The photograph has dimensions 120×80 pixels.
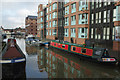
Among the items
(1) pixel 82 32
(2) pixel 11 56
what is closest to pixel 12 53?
(2) pixel 11 56

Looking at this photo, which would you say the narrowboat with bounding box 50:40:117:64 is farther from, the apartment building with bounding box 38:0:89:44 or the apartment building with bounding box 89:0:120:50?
the apartment building with bounding box 38:0:89:44

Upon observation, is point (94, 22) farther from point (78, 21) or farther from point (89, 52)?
point (89, 52)

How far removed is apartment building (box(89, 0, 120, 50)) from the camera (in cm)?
1836

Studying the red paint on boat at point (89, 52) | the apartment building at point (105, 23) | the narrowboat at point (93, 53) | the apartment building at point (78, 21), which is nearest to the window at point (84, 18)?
the apartment building at point (78, 21)

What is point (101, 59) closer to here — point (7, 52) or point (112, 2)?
point (7, 52)

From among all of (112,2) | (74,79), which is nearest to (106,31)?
(112,2)

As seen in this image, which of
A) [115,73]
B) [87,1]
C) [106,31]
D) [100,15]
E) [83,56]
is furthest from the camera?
[87,1]

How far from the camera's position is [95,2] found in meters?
24.0

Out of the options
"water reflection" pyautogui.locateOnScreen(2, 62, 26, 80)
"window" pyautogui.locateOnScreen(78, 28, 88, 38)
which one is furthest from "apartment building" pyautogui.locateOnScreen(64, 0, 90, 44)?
"water reflection" pyautogui.locateOnScreen(2, 62, 26, 80)

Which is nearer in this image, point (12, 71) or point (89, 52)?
point (12, 71)

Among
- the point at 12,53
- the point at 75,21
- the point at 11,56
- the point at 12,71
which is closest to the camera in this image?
the point at 12,71

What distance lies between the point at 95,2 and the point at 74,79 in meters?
20.4

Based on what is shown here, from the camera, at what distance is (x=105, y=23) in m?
21.3

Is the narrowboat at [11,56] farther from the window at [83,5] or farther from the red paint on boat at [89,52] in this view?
the window at [83,5]
